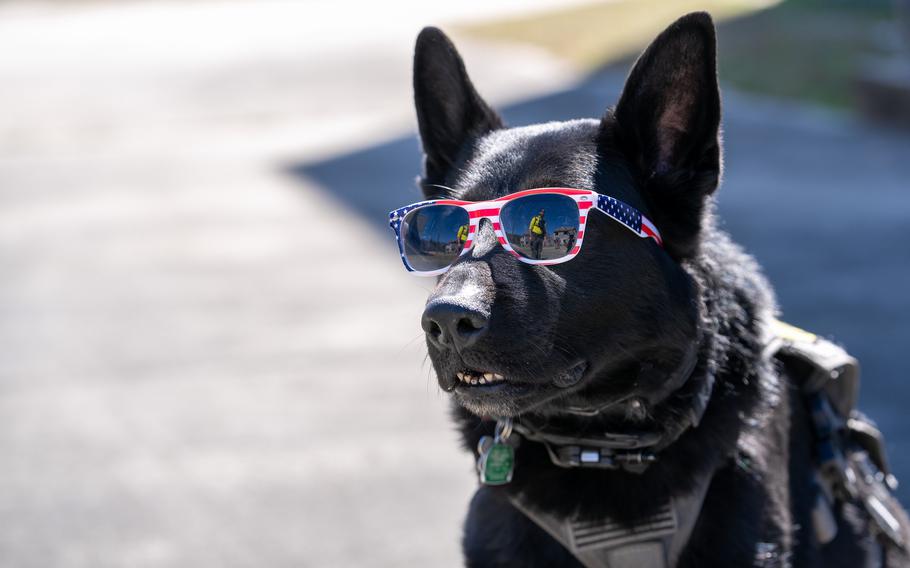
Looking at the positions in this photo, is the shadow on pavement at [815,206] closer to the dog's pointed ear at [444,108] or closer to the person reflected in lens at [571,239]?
the dog's pointed ear at [444,108]

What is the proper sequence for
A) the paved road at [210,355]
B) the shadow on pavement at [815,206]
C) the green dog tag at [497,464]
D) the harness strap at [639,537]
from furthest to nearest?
the shadow on pavement at [815,206] < the paved road at [210,355] < the green dog tag at [497,464] < the harness strap at [639,537]

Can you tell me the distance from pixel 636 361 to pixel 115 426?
10.7 feet

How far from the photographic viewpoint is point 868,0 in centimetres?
1614

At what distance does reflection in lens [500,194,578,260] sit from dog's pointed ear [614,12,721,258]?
25cm

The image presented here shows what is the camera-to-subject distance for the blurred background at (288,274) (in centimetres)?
442

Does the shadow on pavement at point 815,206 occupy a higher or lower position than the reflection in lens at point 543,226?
lower

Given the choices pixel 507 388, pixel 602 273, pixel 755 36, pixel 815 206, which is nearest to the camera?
pixel 507 388

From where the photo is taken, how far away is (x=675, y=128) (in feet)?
8.77

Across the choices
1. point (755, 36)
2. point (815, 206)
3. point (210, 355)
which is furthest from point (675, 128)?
point (755, 36)

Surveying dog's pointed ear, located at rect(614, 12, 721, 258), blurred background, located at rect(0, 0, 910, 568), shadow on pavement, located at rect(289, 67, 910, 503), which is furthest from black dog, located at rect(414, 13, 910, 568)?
shadow on pavement, located at rect(289, 67, 910, 503)

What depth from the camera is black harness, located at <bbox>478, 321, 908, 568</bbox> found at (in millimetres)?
2574

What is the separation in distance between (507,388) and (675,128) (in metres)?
0.76

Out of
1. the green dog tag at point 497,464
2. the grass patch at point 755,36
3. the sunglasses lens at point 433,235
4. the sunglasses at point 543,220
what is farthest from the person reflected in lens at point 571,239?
the grass patch at point 755,36

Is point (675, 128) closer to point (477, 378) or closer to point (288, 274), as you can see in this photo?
point (477, 378)
